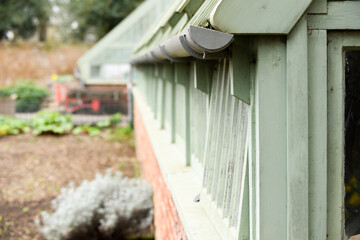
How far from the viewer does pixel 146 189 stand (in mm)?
6211

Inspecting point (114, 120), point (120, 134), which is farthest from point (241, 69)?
point (114, 120)

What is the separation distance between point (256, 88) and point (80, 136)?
14468mm

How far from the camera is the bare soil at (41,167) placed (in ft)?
26.6

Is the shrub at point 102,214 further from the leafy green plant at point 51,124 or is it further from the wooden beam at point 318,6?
the leafy green plant at point 51,124

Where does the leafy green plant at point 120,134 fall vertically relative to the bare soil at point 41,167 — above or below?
above

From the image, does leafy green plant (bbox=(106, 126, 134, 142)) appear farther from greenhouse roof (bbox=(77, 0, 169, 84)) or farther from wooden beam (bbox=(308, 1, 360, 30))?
wooden beam (bbox=(308, 1, 360, 30))

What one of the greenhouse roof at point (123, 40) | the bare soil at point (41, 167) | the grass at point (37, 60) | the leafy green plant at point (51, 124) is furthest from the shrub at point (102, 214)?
the grass at point (37, 60)

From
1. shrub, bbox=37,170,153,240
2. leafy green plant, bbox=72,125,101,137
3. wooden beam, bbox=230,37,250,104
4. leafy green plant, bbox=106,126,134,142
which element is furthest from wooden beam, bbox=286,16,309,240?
leafy green plant, bbox=72,125,101,137

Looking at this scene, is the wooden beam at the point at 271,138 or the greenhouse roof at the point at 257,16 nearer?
the greenhouse roof at the point at 257,16

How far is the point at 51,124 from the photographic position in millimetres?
16391

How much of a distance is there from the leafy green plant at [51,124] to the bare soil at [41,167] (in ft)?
0.89

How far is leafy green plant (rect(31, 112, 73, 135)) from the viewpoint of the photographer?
15.8 meters

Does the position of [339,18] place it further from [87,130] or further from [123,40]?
[123,40]

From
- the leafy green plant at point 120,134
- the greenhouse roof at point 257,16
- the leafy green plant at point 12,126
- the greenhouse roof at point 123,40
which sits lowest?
the leafy green plant at point 120,134
